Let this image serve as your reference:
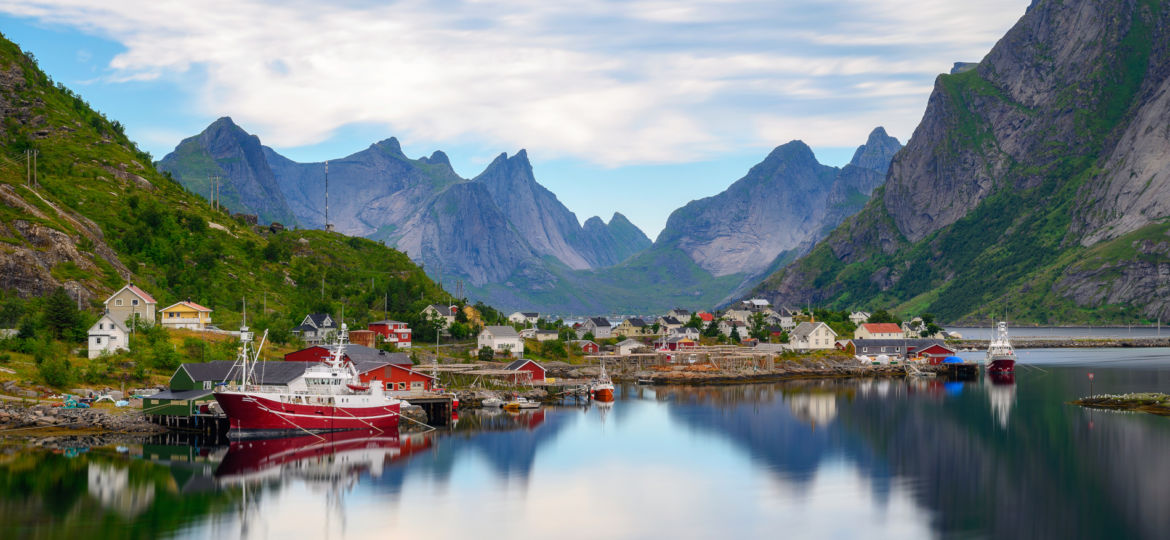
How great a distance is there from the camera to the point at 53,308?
91.5 metres

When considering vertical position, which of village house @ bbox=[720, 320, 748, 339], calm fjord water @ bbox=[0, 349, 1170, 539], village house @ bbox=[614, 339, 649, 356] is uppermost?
village house @ bbox=[720, 320, 748, 339]

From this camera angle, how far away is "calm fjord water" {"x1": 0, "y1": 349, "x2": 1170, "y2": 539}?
4919 centimetres

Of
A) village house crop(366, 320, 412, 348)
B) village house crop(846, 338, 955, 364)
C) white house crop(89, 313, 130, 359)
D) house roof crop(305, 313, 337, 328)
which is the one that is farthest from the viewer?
village house crop(846, 338, 955, 364)

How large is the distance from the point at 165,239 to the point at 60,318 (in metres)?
41.1

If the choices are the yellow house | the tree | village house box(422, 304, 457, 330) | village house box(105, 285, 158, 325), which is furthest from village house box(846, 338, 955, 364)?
the tree

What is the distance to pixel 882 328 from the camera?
584 feet

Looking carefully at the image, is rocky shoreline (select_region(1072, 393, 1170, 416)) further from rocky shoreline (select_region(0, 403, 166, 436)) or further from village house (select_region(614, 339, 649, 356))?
rocky shoreline (select_region(0, 403, 166, 436))

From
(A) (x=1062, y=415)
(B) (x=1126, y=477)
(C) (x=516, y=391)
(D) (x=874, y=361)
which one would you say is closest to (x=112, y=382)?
(C) (x=516, y=391)

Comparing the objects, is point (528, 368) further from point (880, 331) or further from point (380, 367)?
point (880, 331)

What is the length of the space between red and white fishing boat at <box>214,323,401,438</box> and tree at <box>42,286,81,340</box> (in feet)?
65.2

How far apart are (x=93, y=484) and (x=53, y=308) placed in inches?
1665

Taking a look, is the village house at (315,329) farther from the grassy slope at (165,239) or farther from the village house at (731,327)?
the village house at (731,327)

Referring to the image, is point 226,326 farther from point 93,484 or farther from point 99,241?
point 93,484

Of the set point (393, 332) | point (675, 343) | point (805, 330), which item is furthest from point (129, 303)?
point (805, 330)
